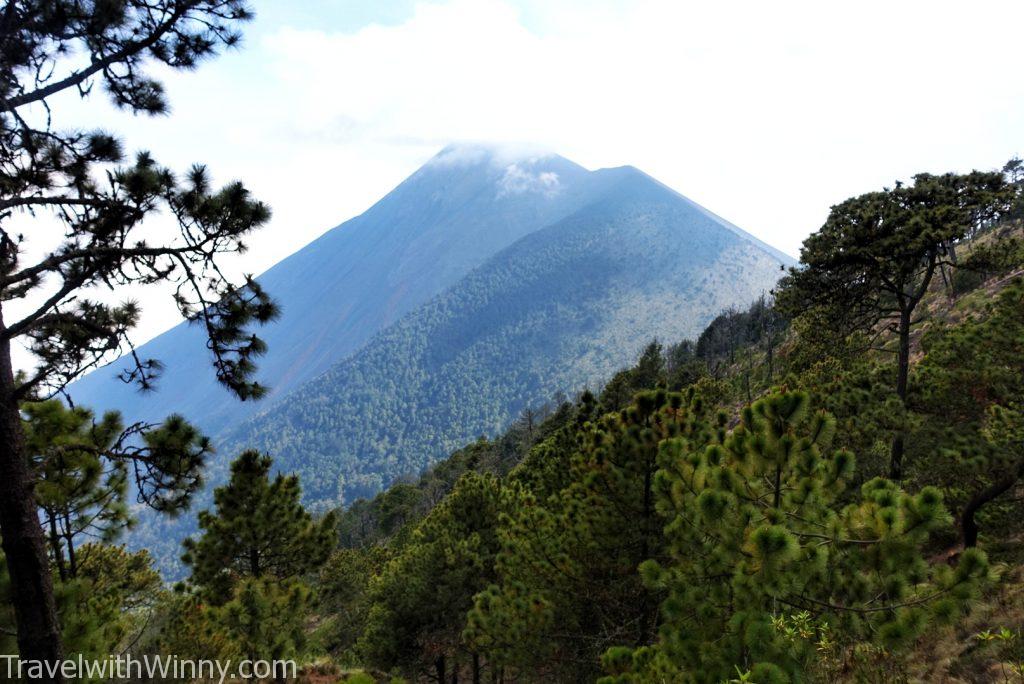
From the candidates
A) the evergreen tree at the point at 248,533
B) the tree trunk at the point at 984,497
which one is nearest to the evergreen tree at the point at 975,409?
the tree trunk at the point at 984,497

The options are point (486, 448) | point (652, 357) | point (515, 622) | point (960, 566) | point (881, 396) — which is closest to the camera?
point (960, 566)

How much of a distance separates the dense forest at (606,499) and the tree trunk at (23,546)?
0.02m

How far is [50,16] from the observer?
473 cm

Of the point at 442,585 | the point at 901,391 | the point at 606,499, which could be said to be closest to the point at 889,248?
the point at 901,391

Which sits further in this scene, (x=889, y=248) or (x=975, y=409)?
(x=889, y=248)

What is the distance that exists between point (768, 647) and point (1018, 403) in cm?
923

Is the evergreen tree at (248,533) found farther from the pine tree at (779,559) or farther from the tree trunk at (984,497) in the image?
the tree trunk at (984,497)

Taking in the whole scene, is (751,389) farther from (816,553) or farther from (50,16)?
(50,16)

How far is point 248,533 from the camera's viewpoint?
1399cm

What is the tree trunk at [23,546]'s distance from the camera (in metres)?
4.40

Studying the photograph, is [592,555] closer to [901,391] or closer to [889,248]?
→ [901,391]

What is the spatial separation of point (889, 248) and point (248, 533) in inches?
701

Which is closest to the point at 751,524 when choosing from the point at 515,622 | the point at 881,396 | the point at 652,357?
the point at 515,622

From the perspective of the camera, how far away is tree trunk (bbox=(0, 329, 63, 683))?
440 centimetres
